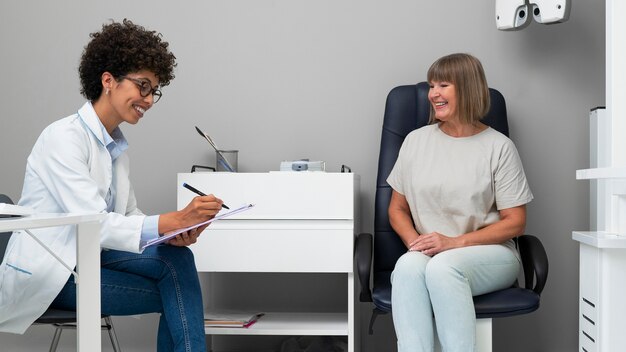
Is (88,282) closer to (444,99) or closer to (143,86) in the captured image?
(143,86)

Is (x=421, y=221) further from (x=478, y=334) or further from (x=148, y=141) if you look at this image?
(x=148, y=141)

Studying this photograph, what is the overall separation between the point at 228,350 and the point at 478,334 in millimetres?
1265

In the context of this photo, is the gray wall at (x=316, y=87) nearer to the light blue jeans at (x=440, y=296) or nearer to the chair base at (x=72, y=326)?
the chair base at (x=72, y=326)

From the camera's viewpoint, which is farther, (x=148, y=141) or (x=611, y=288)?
(x=148, y=141)

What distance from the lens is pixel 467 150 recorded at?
2613 millimetres

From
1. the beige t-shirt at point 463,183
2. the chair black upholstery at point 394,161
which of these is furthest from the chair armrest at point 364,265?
the beige t-shirt at point 463,183

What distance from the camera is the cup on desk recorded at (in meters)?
2.86

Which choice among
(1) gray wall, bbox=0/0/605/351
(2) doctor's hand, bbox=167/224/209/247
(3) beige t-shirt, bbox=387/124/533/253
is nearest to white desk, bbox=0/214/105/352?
(2) doctor's hand, bbox=167/224/209/247

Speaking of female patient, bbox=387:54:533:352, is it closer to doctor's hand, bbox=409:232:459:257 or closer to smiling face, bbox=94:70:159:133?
doctor's hand, bbox=409:232:459:257

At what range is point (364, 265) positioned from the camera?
2.37 metres

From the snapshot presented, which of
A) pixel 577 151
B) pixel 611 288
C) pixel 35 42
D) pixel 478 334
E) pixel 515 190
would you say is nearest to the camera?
pixel 611 288

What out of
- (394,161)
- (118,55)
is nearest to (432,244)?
(394,161)

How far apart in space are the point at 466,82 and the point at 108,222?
4.50ft

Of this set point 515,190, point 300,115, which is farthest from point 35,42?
point 515,190
